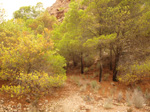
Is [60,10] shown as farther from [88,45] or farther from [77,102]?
[77,102]

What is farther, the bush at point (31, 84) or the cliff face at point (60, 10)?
the cliff face at point (60, 10)

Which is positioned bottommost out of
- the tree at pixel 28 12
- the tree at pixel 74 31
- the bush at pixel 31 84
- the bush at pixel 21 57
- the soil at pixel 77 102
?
the soil at pixel 77 102

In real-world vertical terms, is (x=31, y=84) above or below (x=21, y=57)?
below

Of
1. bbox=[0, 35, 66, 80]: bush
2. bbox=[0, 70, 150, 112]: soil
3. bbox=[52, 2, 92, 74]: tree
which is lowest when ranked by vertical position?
bbox=[0, 70, 150, 112]: soil

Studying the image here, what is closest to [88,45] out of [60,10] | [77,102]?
[77,102]

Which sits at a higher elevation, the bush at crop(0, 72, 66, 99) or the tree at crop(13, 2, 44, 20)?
the tree at crop(13, 2, 44, 20)

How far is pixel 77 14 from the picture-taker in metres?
10.2

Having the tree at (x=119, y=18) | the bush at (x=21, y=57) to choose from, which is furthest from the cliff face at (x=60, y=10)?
the bush at (x=21, y=57)

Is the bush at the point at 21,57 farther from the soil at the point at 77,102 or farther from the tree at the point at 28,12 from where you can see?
the tree at the point at 28,12

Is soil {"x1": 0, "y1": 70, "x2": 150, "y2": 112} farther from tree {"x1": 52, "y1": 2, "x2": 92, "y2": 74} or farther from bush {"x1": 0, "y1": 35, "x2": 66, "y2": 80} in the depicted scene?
tree {"x1": 52, "y1": 2, "x2": 92, "y2": 74}

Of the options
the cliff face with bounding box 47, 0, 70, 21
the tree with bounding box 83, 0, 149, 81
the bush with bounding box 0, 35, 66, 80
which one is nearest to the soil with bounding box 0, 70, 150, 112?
the bush with bounding box 0, 35, 66, 80

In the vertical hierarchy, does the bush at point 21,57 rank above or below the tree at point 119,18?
below

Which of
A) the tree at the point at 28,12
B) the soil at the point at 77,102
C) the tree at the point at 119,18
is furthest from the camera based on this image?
the tree at the point at 28,12

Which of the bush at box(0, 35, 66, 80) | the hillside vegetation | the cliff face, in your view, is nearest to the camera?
the bush at box(0, 35, 66, 80)
